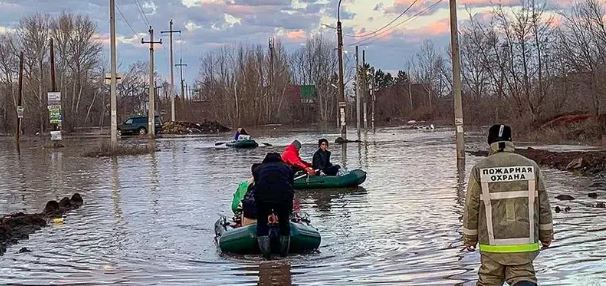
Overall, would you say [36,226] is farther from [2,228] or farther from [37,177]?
[37,177]

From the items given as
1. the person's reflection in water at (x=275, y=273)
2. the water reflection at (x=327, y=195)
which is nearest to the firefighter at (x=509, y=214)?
the person's reflection in water at (x=275, y=273)

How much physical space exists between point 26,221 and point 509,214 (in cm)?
1098

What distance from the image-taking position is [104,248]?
1341cm

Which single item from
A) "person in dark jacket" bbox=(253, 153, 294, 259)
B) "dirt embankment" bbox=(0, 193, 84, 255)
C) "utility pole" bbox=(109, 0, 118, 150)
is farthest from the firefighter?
"utility pole" bbox=(109, 0, 118, 150)

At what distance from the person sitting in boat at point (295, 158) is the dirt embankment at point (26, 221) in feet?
16.5

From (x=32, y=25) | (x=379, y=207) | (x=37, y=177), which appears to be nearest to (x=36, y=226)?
(x=379, y=207)

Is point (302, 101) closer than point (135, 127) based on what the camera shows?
No

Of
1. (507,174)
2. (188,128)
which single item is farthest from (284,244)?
(188,128)

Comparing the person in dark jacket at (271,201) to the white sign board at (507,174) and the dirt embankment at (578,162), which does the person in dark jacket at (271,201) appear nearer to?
the white sign board at (507,174)

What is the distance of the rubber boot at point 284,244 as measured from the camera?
1180cm

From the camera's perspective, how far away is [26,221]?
1578cm

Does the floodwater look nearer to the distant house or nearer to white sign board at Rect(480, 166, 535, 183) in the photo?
white sign board at Rect(480, 166, 535, 183)

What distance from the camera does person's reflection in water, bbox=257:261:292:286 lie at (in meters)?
10.3

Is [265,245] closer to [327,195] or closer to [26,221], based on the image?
[26,221]
